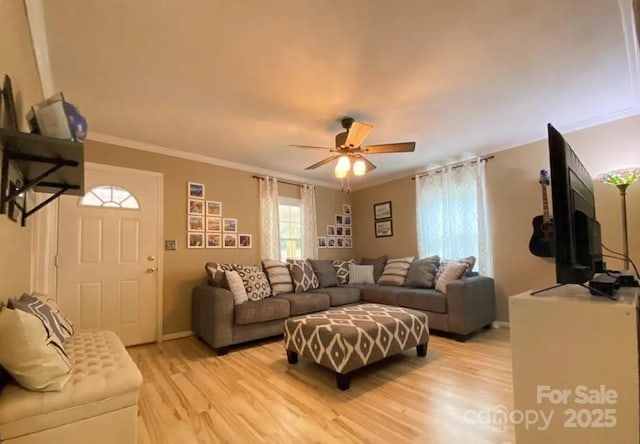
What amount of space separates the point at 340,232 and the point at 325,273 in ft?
4.27

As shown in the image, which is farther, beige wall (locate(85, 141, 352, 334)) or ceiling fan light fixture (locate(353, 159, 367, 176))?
beige wall (locate(85, 141, 352, 334))

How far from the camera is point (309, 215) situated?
5.02 metres

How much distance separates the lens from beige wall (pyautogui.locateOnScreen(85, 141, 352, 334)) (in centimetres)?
347

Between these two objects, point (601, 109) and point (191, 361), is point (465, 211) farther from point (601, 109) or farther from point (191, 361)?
point (191, 361)

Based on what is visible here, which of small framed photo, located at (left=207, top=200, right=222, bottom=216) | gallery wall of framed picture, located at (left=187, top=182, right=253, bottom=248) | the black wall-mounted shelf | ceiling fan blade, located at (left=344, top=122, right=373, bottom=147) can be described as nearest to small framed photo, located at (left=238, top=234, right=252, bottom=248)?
gallery wall of framed picture, located at (left=187, top=182, right=253, bottom=248)

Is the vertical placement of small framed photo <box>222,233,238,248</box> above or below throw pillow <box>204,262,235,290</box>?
above

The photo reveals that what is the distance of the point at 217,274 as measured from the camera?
3.47m

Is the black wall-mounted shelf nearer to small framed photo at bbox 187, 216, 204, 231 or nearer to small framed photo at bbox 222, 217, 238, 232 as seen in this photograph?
small framed photo at bbox 187, 216, 204, 231

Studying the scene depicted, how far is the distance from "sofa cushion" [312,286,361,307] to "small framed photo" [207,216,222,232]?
5.21 feet

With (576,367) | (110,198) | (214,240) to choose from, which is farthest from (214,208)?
(576,367)

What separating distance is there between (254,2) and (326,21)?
0.41 metres

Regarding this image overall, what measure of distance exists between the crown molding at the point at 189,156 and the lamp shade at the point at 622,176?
3768 mm

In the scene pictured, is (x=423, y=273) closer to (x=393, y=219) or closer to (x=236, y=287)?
(x=393, y=219)

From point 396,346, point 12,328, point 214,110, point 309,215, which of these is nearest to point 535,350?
point 396,346
